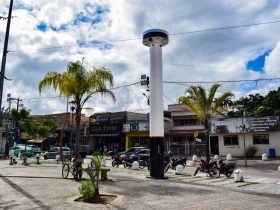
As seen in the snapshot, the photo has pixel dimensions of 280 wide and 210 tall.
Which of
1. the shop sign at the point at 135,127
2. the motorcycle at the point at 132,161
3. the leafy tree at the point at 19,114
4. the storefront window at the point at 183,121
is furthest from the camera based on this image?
the leafy tree at the point at 19,114

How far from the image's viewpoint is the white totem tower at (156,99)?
17.2 meters

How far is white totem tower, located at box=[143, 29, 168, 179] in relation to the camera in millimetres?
17250

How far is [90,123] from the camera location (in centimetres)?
4881

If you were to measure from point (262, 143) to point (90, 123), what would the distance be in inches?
969

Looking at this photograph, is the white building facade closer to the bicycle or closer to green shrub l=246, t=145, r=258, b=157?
green shrub l=246, t=145, r=258, b=157

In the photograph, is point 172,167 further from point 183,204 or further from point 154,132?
point 183,204

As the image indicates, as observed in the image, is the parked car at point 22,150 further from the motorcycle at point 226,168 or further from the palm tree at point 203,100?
the motorcycle at point 226,168

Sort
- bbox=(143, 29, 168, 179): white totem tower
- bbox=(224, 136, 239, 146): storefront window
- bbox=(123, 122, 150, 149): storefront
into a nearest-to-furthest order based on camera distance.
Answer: bbox=(143, 29, 168, 179): white totem tower, bbox=(224, 136, 239, 146): storefront window, bbox=(123, 122, 150, 149): storefront

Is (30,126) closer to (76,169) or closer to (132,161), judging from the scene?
(132,161)

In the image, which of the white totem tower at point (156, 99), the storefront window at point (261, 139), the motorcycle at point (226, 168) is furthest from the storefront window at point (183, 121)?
the white totem tower at point (156, 99)

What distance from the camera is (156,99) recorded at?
1781cm

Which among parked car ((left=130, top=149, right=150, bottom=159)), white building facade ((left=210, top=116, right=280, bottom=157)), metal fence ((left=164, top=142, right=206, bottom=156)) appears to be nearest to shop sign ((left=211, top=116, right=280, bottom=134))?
white building facade ((left=210, top=116, right=280, bottom=157))

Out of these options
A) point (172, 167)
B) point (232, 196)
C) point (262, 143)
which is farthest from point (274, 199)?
point (262, 143)

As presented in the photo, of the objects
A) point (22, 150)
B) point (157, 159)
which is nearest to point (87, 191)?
point (157, 159)
